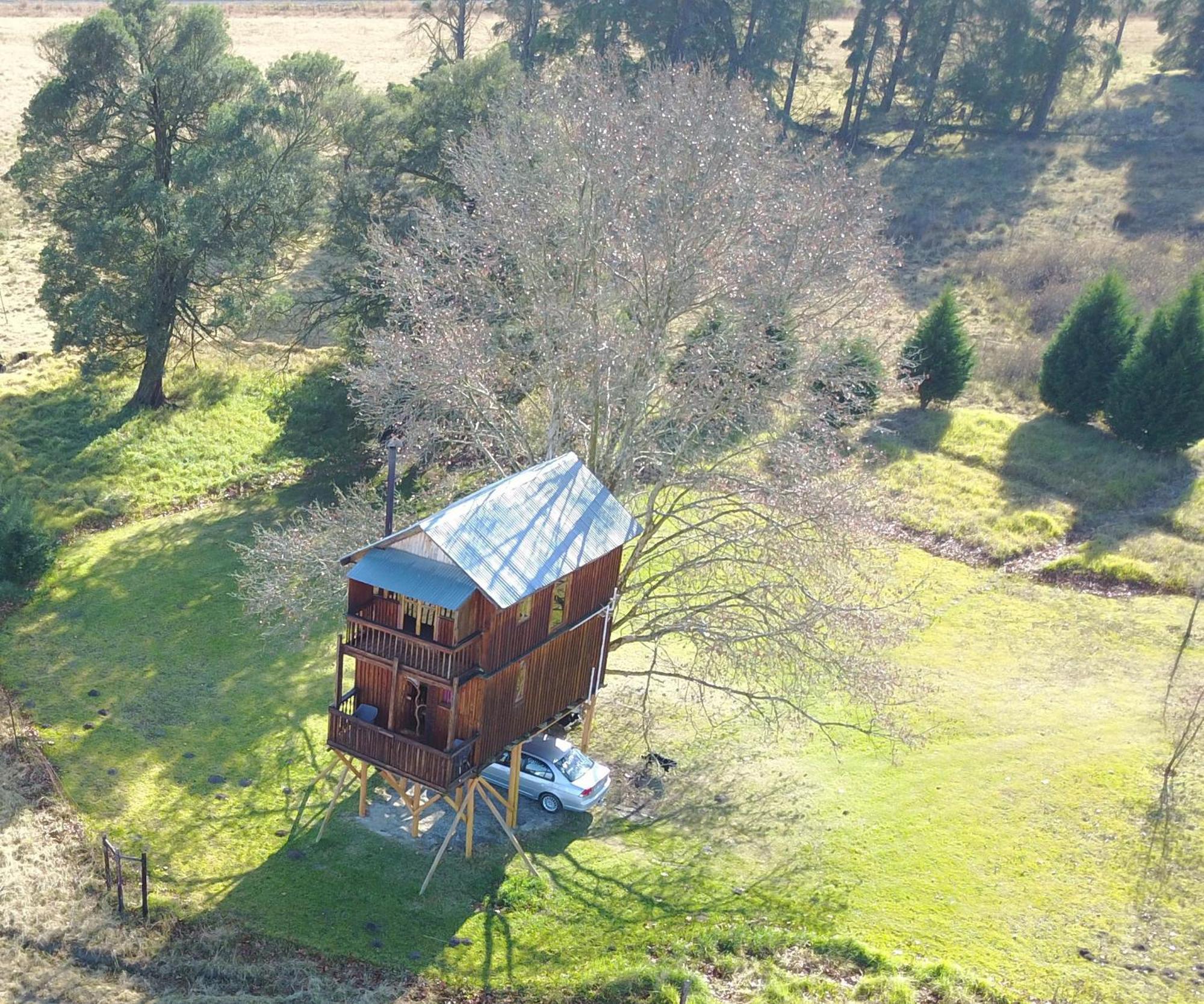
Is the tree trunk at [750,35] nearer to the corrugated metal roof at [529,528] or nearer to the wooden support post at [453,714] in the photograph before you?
the corrugated metal roof at [529,528]

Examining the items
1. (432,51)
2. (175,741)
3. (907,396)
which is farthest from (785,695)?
(432,51)

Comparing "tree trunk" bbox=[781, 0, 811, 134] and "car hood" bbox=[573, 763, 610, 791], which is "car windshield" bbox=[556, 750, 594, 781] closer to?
"car hood" bbox=[573, 763, 610, 791]

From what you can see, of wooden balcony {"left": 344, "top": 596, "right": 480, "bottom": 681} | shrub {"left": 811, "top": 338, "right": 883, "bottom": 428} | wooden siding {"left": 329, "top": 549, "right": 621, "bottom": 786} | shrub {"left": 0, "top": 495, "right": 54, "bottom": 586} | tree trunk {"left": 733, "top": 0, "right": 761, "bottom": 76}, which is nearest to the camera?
wooden balcony {"left": 344, "top": 596, "right": 480, "bottom": 681}

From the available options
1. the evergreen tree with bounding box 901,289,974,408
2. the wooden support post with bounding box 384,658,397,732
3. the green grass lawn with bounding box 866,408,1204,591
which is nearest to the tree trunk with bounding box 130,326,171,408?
the wooden support post with bounding box 384,658,397,732

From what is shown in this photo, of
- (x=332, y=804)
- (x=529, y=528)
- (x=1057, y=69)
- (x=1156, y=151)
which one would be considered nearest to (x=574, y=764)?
(x=332, y=804)

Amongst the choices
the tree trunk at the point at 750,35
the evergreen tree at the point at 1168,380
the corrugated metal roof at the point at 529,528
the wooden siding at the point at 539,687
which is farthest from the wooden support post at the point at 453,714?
the tree trunk at the point at 750,35

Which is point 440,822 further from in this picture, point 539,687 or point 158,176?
point 158,176
